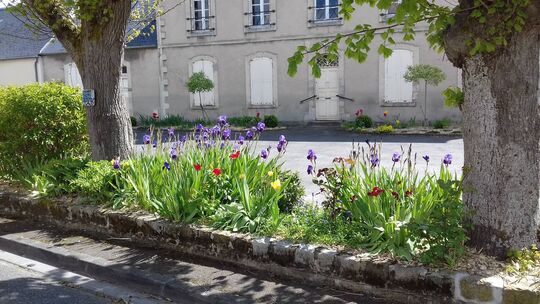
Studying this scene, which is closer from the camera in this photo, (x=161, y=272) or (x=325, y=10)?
(x=161, y=272)

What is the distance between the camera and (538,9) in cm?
339

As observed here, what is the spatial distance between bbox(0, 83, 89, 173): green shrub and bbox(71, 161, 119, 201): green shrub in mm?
1432

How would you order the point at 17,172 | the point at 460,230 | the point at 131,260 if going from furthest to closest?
1. the point at 17,172
2. the point at 131,260
3. the point at 460,230

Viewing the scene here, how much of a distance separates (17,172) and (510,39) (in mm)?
6290

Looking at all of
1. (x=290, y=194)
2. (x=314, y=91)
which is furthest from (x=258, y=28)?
(x=290, y=194)

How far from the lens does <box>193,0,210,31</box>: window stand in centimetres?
2072

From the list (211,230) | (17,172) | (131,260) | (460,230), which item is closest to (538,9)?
(460,230)

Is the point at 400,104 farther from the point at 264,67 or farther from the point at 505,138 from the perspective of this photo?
the point at 505,138

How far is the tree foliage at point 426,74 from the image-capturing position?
53.2ft

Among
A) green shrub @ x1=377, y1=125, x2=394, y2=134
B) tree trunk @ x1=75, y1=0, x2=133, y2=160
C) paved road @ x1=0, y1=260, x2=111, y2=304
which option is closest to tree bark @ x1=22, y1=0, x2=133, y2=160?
tree trunk @ x1=75, y1=0, x2=133, y2=160

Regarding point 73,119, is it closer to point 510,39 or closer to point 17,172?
point 17,172

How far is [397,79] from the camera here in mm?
18094

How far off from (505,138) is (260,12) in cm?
1725

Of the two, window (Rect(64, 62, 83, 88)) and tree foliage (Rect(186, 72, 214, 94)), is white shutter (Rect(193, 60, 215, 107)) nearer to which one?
tree foliage (Rect(186, 72, 214, 94))
